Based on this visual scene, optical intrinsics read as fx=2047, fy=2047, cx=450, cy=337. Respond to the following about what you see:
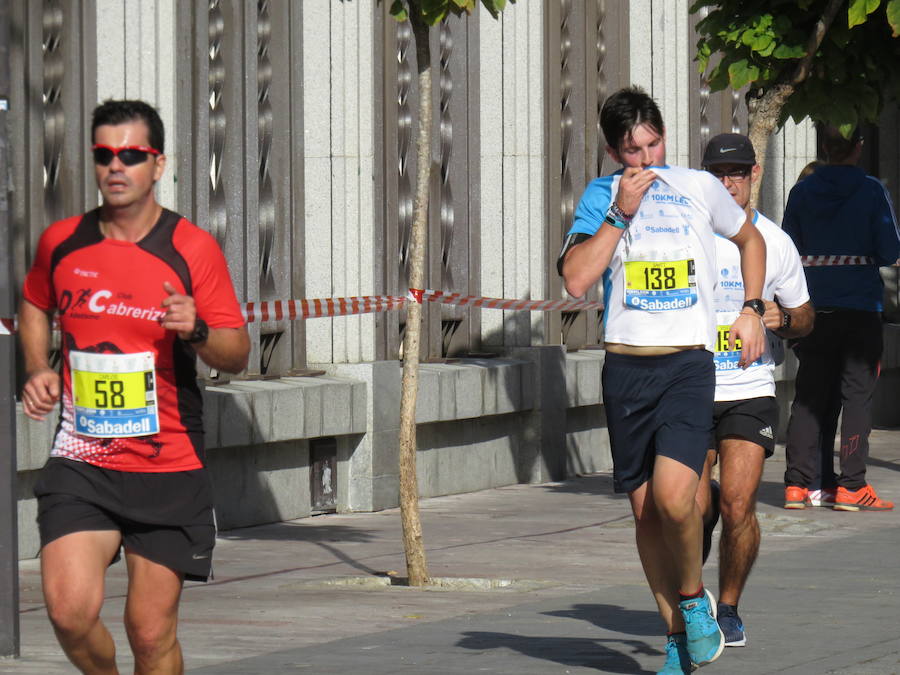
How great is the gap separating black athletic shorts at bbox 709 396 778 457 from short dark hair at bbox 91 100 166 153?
9.66ft

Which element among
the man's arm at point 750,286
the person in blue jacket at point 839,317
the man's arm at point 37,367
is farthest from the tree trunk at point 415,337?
the person in blue jacket at point 839,317

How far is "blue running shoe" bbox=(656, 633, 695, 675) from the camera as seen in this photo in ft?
21.9

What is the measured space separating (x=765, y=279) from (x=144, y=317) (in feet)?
10.0

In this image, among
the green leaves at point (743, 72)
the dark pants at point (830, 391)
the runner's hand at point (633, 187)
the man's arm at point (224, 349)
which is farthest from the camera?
the dark pants at point (830, 391)

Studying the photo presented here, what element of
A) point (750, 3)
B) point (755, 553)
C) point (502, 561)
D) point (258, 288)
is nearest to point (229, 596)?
point (502, 561)

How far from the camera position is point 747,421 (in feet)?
25.4

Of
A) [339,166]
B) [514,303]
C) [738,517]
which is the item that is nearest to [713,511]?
[738,517]

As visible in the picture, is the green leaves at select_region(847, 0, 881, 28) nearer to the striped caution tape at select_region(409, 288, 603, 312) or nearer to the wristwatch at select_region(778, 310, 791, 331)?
the striped caution tape at select_region(409, 288, 603, 312)

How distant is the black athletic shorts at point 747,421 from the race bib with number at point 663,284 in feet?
3.86

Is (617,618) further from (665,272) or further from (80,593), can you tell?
(80,593)

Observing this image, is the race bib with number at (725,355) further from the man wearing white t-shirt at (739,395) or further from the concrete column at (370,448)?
the concrete column at (370,448)

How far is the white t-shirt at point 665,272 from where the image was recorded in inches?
262

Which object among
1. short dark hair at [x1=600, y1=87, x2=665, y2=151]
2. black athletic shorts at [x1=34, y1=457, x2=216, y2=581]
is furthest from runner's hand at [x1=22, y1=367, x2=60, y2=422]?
short dark hair at [x1=600, y1=87, x2=665, y2=151]

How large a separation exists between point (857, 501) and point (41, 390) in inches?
335
